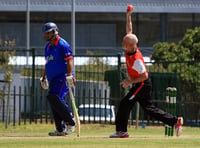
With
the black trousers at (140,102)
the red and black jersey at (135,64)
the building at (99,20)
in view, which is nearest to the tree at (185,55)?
the black trousers at (140,102)

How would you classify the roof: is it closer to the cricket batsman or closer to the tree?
the tree

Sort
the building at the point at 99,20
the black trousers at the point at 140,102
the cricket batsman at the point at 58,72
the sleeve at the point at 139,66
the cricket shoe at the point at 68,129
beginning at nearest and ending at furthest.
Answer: the sleeve at the point at 139,66 < the black trousers at the point at 140,102 < the cricket batsman at the point at 58,72 < the cricket shoe at the point at 68,129 < the building at the point at 99,20

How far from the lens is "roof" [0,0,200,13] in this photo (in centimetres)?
4994

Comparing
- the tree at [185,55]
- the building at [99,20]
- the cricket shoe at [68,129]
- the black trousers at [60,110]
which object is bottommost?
the cricket shoe at [68,129]

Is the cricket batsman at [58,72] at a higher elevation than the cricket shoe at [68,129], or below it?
higher

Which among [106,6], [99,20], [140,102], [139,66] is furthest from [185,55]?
[99,20]

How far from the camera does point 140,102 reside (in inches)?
507

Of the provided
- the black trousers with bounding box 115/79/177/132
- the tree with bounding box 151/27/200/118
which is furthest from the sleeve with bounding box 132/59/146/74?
the tree with bounding box 151/27/200/118

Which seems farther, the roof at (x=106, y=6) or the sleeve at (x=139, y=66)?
the roof at (x=106, y=6)

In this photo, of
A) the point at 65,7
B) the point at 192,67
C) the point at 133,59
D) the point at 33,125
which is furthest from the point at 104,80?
the point at 65,7

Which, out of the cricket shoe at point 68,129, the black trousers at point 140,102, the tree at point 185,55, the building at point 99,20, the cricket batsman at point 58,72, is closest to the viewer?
the black trousers at point 140,102

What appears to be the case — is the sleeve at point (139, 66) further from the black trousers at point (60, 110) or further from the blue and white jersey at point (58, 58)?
the black trousers at point (60, 110)

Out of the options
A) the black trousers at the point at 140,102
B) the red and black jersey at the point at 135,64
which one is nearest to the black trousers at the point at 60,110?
the black trousers at the point at 140,102

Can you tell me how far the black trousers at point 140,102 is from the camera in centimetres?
1277
